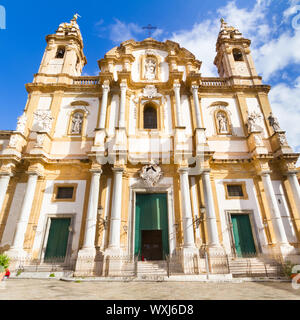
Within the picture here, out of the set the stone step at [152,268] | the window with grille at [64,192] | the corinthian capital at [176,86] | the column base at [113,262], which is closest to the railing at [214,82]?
the corinthian capital at [176,86]

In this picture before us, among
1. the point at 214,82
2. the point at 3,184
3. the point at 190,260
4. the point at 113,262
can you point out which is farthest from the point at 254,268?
the point at 3,184

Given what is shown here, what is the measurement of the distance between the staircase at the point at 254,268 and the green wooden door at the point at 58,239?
9.45 m

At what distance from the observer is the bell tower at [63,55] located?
18.1 meters

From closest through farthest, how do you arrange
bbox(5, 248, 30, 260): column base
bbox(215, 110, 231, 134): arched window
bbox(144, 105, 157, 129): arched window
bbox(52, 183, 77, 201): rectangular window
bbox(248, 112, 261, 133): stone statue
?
bbox(5, 248, 30, 260): column base → bbox(52, 183, 77, 201): rectangular window → bbox(248, 112, 261, 133): stone statue → bbox(215, 110, 231, 134): arched window → bbox(144, 105, 157, 129): arched window

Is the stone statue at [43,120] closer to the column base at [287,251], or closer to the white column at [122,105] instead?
the white column at [122,105]

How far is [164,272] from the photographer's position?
34.4 ft

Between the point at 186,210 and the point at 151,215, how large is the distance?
231 cm

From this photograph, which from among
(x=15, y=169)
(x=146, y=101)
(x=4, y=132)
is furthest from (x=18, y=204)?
(x=146, y=101)

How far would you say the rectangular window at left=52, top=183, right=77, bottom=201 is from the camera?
44.2 feet

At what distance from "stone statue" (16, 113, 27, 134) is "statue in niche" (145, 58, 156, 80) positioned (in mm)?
10160

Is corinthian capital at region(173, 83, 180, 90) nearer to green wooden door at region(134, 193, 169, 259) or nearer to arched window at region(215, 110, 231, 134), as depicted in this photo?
arched window at region(215, 110, 231, 134)

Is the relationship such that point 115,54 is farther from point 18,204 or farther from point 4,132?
point 18,204

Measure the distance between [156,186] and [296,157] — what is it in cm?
931

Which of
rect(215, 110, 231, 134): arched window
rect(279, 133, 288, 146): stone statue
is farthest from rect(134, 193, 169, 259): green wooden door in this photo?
rect(279, 133, 288, 146): stone statue
